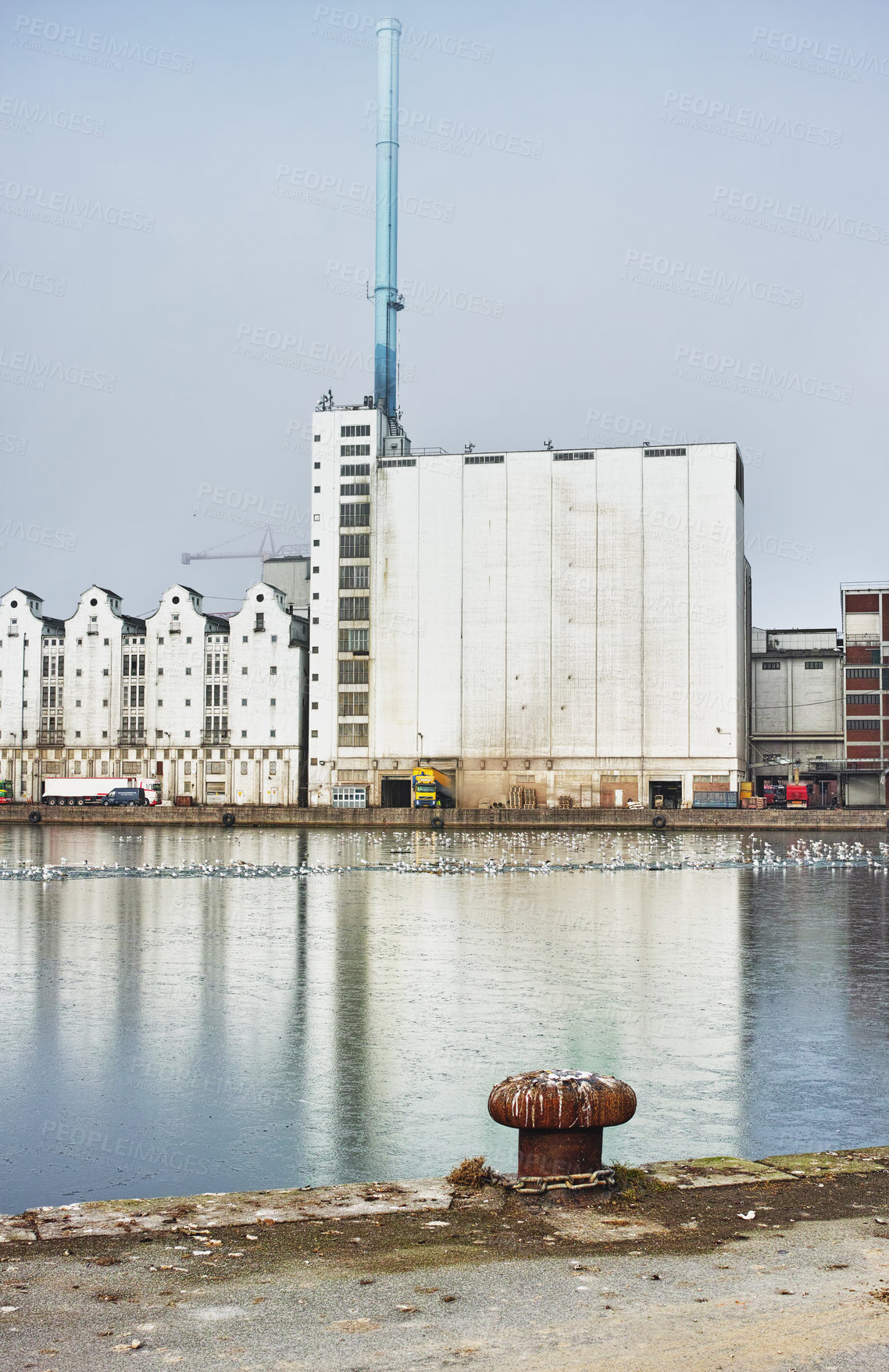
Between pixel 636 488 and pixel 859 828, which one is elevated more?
pixel 636 488

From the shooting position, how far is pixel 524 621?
352 ft

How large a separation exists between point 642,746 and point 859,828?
1893cm

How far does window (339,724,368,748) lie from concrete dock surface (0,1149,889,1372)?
10116cm

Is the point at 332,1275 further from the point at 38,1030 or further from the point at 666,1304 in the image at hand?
the point at 38,1030

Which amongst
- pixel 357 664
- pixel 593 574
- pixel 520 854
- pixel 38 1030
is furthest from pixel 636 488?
pixel 38 1030

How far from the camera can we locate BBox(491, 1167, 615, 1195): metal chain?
823cm

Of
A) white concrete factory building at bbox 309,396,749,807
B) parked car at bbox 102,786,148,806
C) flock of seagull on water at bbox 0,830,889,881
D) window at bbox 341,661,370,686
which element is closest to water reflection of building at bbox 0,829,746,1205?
flock of seagull on water at bbox 0,830,889,881

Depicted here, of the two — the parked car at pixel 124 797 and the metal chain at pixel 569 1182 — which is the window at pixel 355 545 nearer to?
the parked car at pixel 124 797

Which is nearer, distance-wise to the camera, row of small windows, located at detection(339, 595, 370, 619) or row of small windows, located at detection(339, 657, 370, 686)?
row of small windows, located at detection(339, 657, 370, 686)

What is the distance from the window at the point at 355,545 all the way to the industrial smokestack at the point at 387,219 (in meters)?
12.7

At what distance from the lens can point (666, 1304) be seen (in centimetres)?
634

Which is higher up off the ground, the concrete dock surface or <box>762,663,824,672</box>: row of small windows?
<box>762,663,824,672</box>: row of small windows

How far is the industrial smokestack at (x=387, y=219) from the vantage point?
114 metres

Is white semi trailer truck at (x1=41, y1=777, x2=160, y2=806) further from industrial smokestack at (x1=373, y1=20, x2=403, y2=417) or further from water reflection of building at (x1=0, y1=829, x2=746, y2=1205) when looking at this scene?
water reflection of building at (x1=0, y1=829, x2=746, y2=1205)
